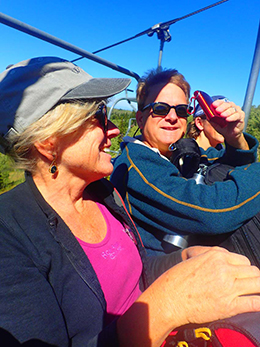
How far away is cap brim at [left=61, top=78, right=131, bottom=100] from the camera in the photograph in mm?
1110


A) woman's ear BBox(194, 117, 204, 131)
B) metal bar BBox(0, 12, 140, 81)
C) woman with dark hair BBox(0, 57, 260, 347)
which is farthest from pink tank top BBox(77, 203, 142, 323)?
woman's ear BBox(194, 117, 204, 131)

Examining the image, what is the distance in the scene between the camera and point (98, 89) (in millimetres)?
1176

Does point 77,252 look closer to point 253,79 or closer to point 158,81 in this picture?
point 158,81

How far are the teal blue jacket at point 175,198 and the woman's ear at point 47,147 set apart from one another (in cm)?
62

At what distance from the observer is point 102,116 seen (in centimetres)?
131

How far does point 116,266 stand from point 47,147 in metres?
0.71

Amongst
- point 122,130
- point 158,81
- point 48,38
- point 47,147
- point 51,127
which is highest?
point 48,38

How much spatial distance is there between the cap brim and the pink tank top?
72 centimetres

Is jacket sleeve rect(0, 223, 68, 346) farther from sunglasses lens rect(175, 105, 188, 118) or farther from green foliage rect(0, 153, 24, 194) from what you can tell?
green foliage rect(0, 153, 24, 194)

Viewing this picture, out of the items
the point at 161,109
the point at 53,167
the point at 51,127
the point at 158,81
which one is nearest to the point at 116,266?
the point at 53,167

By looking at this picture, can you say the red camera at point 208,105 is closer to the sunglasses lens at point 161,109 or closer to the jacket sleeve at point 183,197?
the sunglasses lens at point 161,109

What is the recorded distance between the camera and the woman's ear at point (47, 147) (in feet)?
3.80

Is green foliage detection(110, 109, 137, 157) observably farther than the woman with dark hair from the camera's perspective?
Yes

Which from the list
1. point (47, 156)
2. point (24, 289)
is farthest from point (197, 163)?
point (24, 289)
